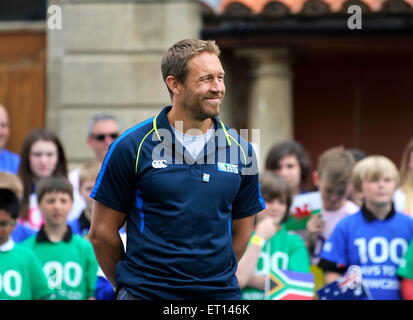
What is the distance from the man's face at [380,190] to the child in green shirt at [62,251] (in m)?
1.87

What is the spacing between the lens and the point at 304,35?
31.4 ft

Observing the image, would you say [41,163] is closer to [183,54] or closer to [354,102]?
[183,54]

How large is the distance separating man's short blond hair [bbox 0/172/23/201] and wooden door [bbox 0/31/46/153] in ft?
9.32

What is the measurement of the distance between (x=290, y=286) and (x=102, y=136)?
7.30ft

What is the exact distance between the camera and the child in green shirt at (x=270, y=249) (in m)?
6.56

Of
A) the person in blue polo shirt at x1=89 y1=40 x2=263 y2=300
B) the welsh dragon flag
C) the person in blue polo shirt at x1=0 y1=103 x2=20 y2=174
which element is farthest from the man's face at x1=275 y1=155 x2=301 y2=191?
the person in blue polo shirt at x1=89 y1=40 x2=263 y2=300

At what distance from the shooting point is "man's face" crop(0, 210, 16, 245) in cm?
646

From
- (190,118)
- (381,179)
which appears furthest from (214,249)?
(381,179)

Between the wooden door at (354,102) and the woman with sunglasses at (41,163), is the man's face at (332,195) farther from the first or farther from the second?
the wooden door at (354,102)

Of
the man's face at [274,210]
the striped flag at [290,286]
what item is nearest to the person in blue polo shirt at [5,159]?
the man's face at [274,210]

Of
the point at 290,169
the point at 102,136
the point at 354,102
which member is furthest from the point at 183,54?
the point at 354,102

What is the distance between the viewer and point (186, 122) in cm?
450

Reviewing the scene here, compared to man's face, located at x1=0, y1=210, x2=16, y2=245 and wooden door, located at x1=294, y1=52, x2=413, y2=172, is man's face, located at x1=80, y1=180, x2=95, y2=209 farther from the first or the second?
wooden door, located at x1=294, y1=52, x2=413, y2=172

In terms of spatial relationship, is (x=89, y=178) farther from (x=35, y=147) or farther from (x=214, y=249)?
(x=214, y=249)
